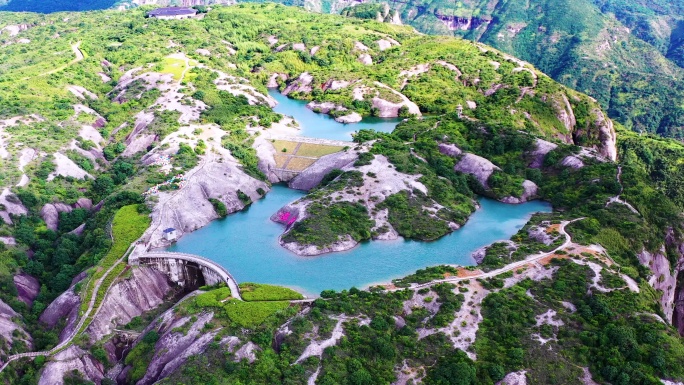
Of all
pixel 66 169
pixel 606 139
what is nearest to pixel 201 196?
pixel 66 169

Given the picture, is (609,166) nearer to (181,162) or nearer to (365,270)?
(365,270)

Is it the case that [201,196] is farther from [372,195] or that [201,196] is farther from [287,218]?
[372,195]

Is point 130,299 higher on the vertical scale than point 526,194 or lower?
lower

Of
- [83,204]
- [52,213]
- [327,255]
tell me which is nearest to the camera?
[327,255]

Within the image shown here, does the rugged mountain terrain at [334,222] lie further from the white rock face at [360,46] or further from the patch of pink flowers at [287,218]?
the white rock face at [360,46]

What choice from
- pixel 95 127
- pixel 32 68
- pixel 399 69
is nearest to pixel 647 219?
pixel 399 69

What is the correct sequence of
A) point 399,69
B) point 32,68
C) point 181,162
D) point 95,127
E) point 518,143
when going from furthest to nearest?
1. point 399,69
2. point 32,68
3. point 95,127
4. point 518,143
5. point 181,162
